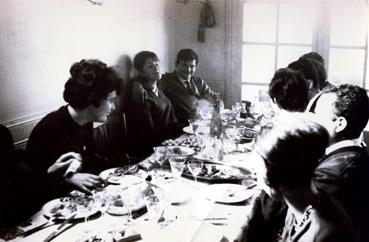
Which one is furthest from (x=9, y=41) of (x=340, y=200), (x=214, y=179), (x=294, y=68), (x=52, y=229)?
(x=294, y=68)

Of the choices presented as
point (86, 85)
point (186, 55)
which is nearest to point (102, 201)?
point (86, 85)

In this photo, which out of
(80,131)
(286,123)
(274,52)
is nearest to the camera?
(286,123)

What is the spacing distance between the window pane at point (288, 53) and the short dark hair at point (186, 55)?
1.62 ft

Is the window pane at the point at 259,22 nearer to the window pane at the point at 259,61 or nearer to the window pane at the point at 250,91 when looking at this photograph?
the window pane at the point at 259,61

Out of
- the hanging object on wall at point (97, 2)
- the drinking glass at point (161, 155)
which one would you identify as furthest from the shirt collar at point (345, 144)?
the hanging object on wall at point (97, 2)

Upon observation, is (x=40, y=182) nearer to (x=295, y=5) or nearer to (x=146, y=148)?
(x=146, y=148)

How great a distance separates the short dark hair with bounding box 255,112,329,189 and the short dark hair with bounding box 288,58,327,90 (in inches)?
36.5

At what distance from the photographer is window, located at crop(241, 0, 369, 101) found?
1435mm

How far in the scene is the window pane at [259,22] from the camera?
67.2 inches

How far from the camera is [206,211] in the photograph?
39.5 inches

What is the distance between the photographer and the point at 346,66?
4.94ft

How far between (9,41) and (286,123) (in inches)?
30.7

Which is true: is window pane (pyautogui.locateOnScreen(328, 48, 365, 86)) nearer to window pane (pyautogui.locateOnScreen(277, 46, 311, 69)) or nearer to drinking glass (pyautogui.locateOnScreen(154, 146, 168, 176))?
window pane (pyautogui.locateOnScreen(277, 46, 311, 69))

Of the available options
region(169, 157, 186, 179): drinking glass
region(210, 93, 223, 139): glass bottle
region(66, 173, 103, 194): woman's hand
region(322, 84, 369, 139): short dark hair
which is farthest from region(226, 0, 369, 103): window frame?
region(66, 173, 103, 194): woman's hand
